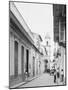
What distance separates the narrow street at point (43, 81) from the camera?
8.90ft

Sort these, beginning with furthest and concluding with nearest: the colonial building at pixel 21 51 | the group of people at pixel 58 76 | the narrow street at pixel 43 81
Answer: the group of people at pixel 58 76 → the narrow street at pixel 43 81 → the colonial building at pixel 21 51

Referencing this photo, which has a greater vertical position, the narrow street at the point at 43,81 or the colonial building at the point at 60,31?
the colonial building at the point at 60,31

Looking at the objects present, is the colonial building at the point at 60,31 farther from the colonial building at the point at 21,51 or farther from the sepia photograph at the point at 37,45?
the colonial building at the point at 21,51

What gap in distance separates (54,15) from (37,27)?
293 mm

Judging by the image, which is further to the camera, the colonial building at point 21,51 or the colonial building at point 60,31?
the colonial building at point 60,31

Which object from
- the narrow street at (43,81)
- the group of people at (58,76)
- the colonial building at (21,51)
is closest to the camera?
the colonial building at (21,51)

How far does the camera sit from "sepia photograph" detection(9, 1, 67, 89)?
2.62m

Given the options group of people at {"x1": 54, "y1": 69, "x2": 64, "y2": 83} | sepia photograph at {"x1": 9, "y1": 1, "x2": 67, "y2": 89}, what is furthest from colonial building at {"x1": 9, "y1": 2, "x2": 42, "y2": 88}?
group of people at {"x1": 54, "y1": 69, "x2": 64, "y2": 83}

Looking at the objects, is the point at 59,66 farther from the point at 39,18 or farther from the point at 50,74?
the point at 39,18

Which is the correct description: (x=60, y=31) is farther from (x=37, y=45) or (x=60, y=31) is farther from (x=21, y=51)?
(x=21, y=51)

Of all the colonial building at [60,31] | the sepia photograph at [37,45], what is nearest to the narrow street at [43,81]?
the sepia photograph at [37,45]

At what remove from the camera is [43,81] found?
109 inches

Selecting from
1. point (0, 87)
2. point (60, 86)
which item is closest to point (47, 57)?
point (60, 86)

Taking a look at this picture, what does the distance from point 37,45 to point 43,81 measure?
0.45m
